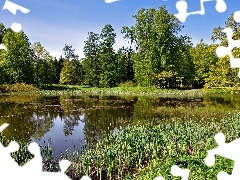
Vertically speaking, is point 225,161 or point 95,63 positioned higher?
point 95,63

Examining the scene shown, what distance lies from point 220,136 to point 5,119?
53.2ft

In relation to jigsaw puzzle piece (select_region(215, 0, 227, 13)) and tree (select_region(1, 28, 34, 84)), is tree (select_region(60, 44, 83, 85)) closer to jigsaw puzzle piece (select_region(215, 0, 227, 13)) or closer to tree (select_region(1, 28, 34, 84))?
tree (select_region(1, 28, 34, 84))

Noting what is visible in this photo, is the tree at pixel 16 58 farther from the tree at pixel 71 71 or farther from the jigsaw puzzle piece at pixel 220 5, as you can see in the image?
the jigsaw puzzle piece at pixel 220 5

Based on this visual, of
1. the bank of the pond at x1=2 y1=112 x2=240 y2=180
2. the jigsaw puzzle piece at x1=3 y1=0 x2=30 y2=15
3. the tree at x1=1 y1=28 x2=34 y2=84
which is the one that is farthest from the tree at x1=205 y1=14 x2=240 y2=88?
the tree at x1=1 y1=28 x2=34 y2=84

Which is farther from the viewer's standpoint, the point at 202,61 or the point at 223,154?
the point at 202,61

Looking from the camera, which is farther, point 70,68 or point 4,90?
point 70,68

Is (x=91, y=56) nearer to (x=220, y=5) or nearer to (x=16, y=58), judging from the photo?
(x=16, y=58)

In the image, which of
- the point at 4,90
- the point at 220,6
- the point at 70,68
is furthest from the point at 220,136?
the point at 70,68

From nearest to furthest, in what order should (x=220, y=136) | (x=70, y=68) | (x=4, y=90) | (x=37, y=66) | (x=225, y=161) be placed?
(x=220, y=136)
(x=225, y=161)
(x=4, y=90)
(x=37, y=66)
(x=70, y=68)

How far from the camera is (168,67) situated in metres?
50.5

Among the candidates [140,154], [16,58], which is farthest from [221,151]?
[16,58]

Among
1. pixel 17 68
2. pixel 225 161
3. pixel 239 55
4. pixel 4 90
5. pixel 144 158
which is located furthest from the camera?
pixel 17 68

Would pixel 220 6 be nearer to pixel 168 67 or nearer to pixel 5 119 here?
pixel 5 119

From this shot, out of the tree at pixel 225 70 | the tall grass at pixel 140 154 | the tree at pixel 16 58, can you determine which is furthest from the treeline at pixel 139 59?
the tall grass at pixel 140 154
